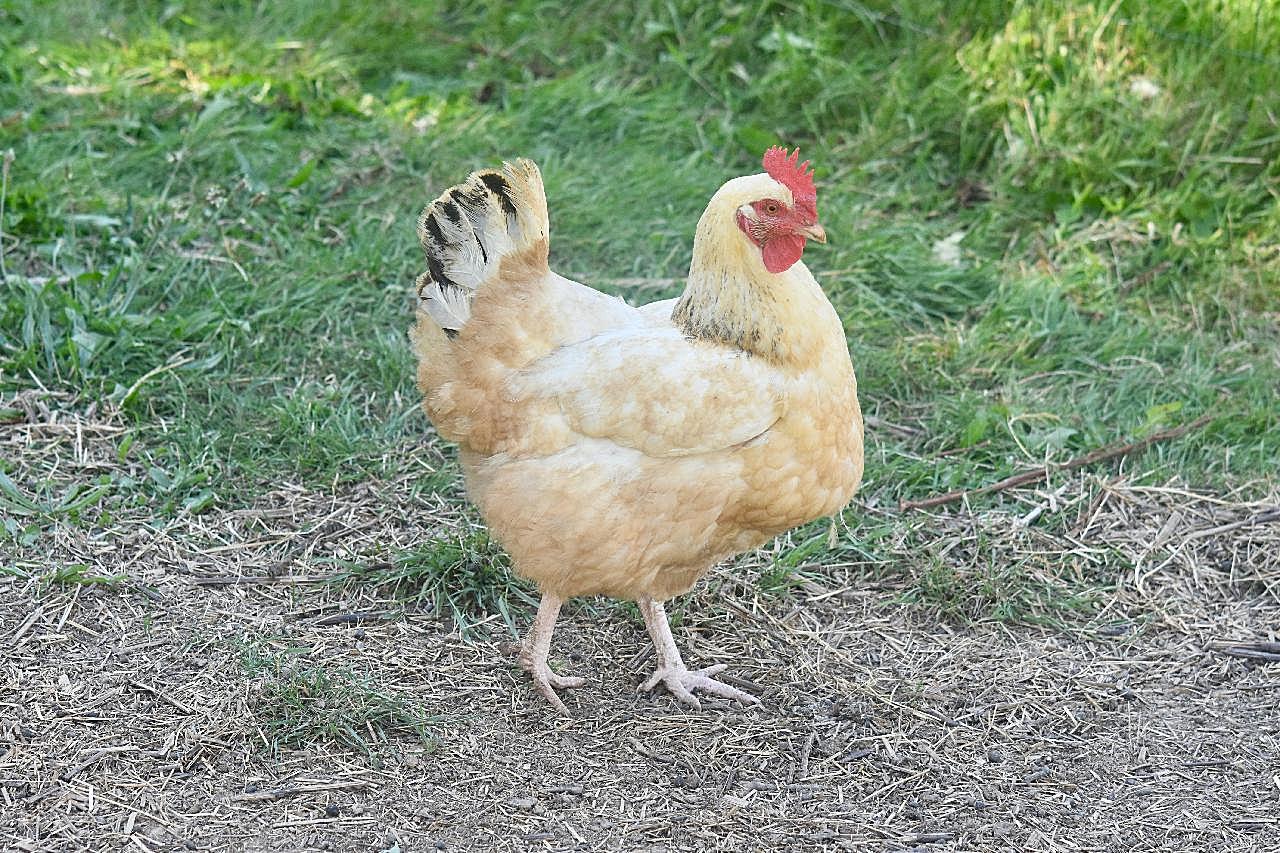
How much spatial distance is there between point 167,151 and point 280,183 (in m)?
0.53

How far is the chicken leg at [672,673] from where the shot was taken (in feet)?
12.9

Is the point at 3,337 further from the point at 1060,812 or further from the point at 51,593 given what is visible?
the point at 1060,812

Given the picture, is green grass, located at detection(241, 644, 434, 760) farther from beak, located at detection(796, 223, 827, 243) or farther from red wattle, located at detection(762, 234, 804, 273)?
beak, located at detection(796, 223, 827, 243)

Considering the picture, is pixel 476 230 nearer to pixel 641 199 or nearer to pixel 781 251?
pixel 781 251

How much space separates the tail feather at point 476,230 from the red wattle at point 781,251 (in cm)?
65

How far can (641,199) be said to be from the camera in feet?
20.4

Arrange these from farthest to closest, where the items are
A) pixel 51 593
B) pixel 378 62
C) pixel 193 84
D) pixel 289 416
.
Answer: pixel 378 62
pixel 193 84
pixel 289 416
pixel 51 593

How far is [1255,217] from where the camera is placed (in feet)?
19.4

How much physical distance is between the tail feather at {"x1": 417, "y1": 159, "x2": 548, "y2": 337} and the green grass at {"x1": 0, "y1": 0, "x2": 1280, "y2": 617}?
36.1 inches

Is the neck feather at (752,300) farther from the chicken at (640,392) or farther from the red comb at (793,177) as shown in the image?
the red comb at (793,177)

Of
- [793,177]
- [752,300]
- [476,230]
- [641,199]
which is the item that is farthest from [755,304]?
[641,199]

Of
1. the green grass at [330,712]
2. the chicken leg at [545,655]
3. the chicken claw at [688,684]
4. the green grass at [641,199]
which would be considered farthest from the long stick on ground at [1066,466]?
the green grass at [330,712]

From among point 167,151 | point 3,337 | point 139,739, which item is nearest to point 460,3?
point 167,151

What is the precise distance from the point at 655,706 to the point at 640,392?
0.95m
